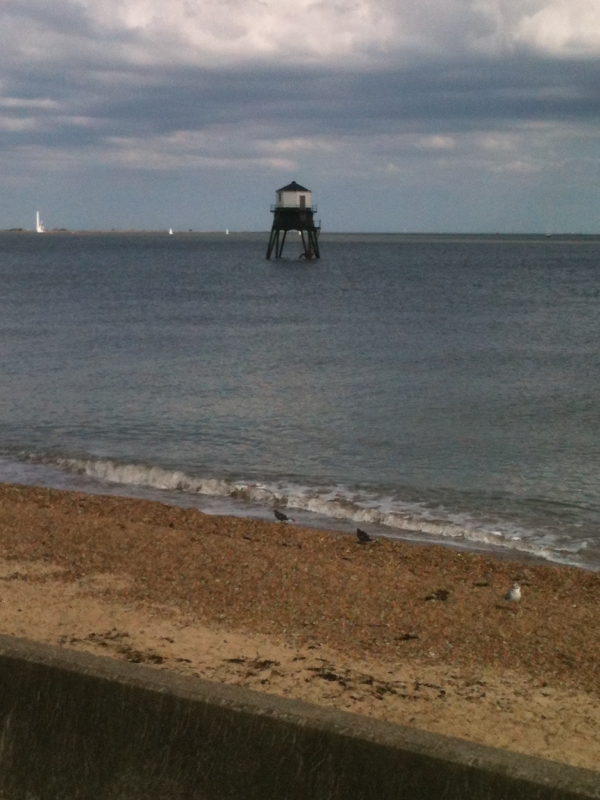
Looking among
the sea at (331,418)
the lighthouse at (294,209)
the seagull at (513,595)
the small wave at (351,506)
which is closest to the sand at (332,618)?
the seagull at (513,595)

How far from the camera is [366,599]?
8055 mm

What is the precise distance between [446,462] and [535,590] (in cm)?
644

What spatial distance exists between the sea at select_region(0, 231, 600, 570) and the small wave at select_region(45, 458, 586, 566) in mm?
33

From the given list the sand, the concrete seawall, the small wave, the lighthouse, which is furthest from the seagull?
the lighthouse

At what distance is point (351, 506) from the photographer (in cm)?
1276

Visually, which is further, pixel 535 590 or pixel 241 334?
pixel 241 334

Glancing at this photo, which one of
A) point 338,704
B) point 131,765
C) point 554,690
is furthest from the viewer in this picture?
point 554,690

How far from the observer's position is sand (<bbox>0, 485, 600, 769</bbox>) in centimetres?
604

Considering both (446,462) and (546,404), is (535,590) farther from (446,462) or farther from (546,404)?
(546,404)

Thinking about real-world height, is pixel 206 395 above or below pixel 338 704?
below

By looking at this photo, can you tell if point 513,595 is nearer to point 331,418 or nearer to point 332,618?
point 332,618

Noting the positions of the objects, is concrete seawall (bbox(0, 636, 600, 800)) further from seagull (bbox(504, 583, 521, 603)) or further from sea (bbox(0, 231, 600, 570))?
sea (bbox(0, 231, 600, 570))

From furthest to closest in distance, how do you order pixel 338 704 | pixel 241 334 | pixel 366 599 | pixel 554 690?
pixel 241 334
pixel 366 599
pixel 554 690
pixel 338 704

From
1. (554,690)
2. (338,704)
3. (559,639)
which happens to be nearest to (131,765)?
(338,704)
